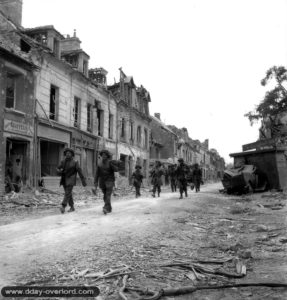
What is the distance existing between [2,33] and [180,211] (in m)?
13.3

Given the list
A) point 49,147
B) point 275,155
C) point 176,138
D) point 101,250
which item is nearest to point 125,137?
point 49,147

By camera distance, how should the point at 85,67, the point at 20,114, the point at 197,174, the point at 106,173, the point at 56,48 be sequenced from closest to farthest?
the point at 106,173 → the point at 20,114 → the point at 197,174 → the point at 56,48 → the point at 85,67

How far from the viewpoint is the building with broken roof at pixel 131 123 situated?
1220 inches

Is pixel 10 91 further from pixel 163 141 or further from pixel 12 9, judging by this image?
pixel 163 141

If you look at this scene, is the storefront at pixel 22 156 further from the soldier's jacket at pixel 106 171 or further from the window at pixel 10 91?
the soldier's jacket at pixel 106 171

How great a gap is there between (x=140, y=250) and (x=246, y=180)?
1438cm

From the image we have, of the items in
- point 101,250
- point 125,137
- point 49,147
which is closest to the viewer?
point 101,250

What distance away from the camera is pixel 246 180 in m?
18.9

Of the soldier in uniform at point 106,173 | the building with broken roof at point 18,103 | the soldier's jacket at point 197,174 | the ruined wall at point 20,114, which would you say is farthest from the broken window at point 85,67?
the soldier in uniform at point 106,173

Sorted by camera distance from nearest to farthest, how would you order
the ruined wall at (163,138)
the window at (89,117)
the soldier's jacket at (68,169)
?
the soldier's jacket at (68,169) < the window at (89,117) < the ruined wall at (163,138)

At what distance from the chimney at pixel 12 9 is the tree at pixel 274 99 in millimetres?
17567

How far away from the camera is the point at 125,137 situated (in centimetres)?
3203

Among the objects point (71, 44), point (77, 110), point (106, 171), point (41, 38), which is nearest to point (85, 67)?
point (71, 44)

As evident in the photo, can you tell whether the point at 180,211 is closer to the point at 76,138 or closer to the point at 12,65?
the point at 12,65
